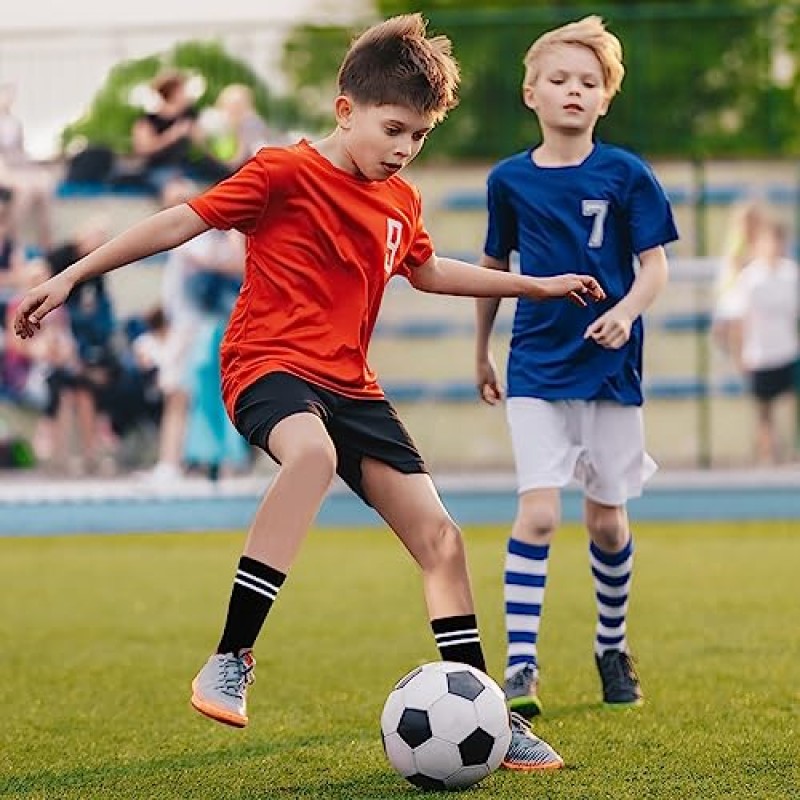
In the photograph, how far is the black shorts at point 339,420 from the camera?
15.8ft

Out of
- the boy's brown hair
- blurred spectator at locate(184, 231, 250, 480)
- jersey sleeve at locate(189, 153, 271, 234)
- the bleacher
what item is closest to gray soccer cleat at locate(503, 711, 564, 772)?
jersey sleeve at locate(189, 153, 271, 234)

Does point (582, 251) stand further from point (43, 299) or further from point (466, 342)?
point (466, 342)

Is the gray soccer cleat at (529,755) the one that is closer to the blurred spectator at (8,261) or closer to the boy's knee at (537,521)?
the boy's knee at (537,521)

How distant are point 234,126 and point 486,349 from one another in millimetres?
11628

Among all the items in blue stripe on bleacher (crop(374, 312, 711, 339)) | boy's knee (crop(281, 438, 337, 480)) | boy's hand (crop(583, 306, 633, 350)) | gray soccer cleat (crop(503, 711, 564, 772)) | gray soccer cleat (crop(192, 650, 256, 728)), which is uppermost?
boy's hand (crop(583, 306, 633, 350))

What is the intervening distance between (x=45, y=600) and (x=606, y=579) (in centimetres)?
433

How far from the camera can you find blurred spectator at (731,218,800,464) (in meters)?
17.8

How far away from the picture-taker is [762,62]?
66.1ft

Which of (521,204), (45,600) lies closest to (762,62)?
(45,600)

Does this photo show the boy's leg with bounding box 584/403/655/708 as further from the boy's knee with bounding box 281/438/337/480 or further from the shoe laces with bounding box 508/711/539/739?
the boy's knee with bounding box 281/438/337/480

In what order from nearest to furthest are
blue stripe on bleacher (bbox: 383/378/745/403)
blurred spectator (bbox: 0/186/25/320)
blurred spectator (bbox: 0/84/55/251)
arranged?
blurred spectator (bbox: 0/186/25/320) < blurred spectator (bbox: 0/84/55/251) < blue stripe on bleacher (bbox: 383/378/745/403)

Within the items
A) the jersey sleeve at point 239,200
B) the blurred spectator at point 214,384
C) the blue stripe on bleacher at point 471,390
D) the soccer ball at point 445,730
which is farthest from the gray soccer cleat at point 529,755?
the blue stripe on bleacher at point 471,390

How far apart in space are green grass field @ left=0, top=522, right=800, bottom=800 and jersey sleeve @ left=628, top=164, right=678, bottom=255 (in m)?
1.41

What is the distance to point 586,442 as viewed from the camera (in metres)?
6.05
